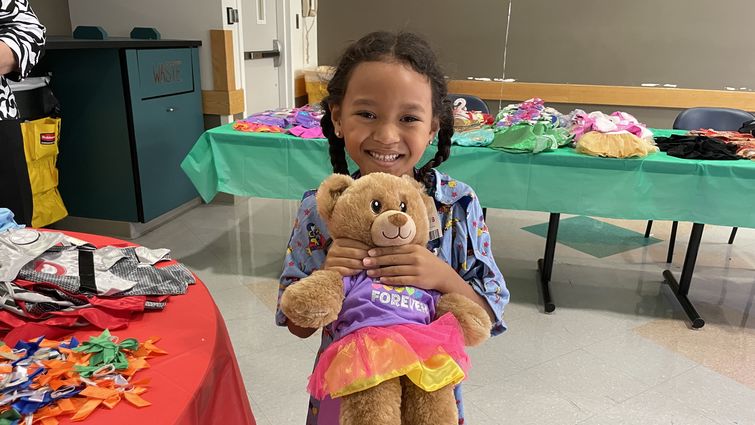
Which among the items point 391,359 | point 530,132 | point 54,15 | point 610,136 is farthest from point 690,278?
point 54,15

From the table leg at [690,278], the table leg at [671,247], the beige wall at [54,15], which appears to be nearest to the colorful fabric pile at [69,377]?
the table leg at [690,278]

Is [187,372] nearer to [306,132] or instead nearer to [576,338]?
[576,338]

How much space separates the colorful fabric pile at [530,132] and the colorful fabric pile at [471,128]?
53 millimetres

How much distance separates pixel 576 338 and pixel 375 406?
1.94 metres

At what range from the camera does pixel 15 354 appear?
2.49ft

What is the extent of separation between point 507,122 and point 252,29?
2561 mm

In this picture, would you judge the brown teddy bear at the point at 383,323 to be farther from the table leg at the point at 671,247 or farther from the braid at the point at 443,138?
the table leg at the point at 671,247

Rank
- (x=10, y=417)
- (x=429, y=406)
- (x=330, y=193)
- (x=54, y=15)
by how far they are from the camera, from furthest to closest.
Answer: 1. (x=54, y=15)
2. (x=330, y=193)
3. (x=429, y=406)
4. (x=10, y=417)

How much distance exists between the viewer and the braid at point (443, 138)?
3.43 feet

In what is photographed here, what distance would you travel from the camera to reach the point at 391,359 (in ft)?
2.42

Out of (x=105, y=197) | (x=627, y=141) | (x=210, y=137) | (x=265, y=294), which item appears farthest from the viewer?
(x=105, y=197)

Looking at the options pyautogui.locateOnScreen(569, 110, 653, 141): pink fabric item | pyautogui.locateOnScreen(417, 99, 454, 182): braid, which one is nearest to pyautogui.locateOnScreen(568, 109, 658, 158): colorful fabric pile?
pyautogui.locateOnScreen(569, 110, 653, 141): pink fabric item

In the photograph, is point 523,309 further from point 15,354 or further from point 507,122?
point 15,354

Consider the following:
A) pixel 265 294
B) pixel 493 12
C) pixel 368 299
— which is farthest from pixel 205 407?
pixel 493 12
